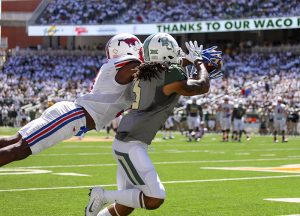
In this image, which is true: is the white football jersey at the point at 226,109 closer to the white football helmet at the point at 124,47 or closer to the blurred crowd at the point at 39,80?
the blurred crowd at the point at 39,80

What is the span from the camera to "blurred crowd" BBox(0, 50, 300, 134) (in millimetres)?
34812

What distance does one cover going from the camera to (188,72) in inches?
278

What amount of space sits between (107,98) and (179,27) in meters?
35.7

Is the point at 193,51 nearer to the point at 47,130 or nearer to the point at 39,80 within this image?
the point at 47,130

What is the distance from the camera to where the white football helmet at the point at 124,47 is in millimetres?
7121

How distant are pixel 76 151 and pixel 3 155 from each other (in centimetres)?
1322

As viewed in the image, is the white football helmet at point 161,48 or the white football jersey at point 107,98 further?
the white football jersey at point 107,98

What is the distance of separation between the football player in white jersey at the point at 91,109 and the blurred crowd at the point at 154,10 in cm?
3385

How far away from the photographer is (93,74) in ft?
149

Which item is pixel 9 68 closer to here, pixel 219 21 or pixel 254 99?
pixel 219 21

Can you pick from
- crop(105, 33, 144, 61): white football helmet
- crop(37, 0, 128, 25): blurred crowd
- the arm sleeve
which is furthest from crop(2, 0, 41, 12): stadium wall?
the arm sleeve

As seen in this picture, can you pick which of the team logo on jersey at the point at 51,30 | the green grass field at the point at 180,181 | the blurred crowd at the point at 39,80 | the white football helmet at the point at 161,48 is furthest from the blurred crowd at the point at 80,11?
the white football helmet at the point at 161,48

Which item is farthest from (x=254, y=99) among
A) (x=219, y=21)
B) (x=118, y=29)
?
(x=118, y=29)

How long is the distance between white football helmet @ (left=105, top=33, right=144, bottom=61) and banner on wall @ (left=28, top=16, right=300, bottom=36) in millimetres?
32503
